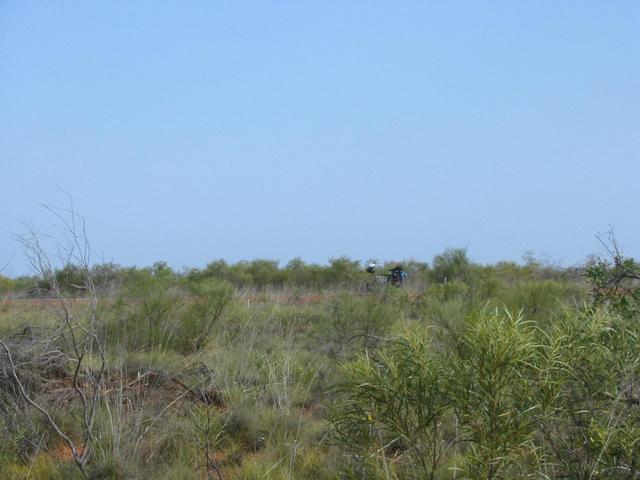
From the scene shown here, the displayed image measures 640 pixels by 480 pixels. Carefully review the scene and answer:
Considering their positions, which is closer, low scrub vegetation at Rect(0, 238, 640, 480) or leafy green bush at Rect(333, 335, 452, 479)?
low scrub vegetation at Rect(0, 238, 640, 480)

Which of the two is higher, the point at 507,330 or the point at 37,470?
the point at 507,330

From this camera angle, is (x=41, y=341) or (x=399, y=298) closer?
(x=41, y=341)

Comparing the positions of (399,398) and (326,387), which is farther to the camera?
(326,387)

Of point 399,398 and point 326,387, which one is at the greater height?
point 399,398

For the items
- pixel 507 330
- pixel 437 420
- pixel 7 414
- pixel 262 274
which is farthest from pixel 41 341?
pixel 262 274

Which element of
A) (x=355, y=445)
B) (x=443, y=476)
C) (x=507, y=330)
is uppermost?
(x=507, y=330)

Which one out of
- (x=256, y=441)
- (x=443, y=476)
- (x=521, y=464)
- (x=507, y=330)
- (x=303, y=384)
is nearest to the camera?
(x=507, y=330)

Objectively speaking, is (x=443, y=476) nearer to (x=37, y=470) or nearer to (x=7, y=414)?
(x=37, y=470)

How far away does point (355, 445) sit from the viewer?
502cm

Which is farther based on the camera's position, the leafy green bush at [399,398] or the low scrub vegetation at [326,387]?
the leafy green bush at [399,398]

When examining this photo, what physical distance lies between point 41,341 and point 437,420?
5550mm

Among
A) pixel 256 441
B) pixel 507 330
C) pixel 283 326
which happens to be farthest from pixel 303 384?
pixel 507 330

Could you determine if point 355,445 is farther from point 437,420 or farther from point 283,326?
point 283,326

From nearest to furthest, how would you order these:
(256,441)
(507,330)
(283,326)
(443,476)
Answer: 1. (507,330)
2. (443,476)
3. (256,441)
4. (283,326)
